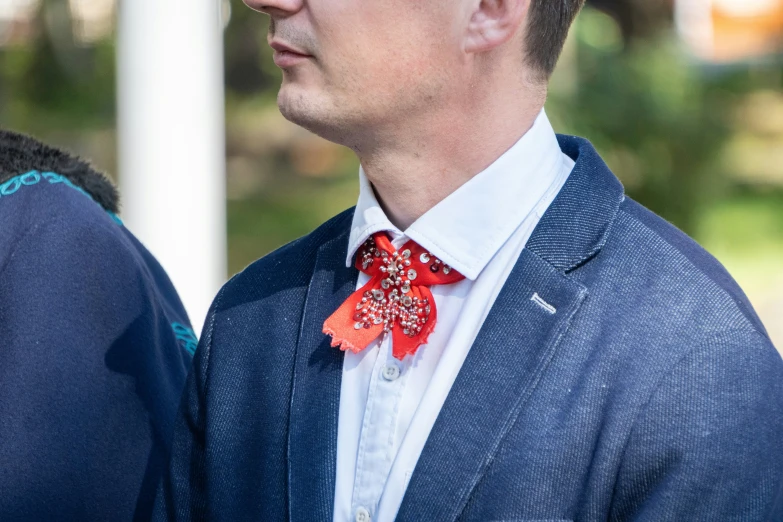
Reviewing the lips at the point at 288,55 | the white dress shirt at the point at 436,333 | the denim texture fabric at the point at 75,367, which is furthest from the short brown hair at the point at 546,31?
the denim texture fabric at the point at 75,367

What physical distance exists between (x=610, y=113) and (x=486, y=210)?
7.29 meters

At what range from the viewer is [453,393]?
1754mm

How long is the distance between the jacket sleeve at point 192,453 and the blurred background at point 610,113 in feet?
17.9

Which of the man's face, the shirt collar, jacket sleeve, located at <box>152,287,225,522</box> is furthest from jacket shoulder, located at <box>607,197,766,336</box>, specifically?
jacket sleeve, located at <box>152,287,225,522</box>

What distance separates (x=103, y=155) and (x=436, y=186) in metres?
9.22

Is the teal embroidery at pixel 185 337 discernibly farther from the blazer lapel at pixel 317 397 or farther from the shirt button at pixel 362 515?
the shirt button at pixel 362 515

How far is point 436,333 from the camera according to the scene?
1882 millimetres

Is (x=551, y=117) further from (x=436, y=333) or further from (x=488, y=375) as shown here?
(x=488, y=375)

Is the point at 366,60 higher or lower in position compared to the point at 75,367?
higher

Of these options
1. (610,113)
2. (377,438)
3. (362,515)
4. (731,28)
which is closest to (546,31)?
(377,438)

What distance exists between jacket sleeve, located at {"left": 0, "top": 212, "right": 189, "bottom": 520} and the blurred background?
5268 millimetres

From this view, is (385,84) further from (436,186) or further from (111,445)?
(111,445)

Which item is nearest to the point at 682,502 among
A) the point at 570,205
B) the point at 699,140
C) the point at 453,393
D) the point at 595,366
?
the point at 595,366

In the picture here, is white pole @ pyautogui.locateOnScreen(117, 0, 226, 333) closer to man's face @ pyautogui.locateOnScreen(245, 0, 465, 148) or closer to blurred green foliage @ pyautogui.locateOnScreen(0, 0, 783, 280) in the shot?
man's face @ pyautogui.locateOnScreen(245, 0, 465, 148)
